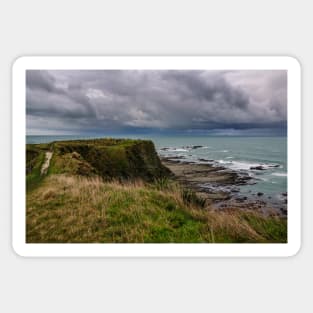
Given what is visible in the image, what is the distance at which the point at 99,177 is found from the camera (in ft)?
10.7

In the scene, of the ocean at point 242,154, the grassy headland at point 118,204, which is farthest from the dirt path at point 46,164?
the ocean at point 242,154

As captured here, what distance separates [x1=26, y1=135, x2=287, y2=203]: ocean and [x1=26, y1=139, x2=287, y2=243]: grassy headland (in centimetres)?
20

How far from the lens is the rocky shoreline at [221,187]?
10.0 feet

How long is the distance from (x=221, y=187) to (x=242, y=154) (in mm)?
477

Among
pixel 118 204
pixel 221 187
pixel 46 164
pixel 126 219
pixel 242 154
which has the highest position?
pixel 242 154

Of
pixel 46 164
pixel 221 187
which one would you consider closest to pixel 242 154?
pixel 221 187

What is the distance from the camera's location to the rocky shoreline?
3.05 m

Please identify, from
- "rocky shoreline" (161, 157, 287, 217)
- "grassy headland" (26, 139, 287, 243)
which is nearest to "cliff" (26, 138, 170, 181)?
"grassy headland" (26, 139, 287, 243)

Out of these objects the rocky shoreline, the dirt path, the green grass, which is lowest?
the green grass

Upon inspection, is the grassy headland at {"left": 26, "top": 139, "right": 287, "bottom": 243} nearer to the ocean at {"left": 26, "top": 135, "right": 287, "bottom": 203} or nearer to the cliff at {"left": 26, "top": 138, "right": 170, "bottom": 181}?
the cliff at {"left": 26, "top": 138, "right": 170, "bottom": 181}

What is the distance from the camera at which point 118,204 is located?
9.98 feet

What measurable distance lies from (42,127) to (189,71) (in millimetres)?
1795

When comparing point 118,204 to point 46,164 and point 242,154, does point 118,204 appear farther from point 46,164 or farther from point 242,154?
point 242,154
